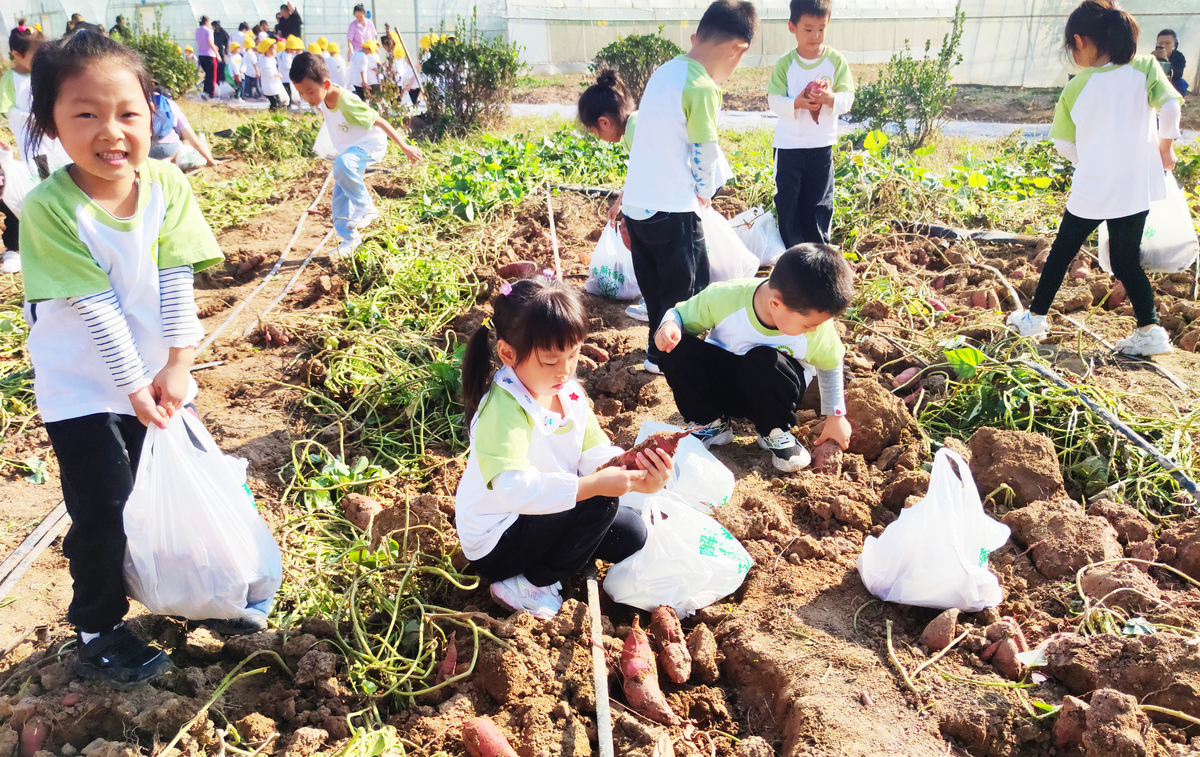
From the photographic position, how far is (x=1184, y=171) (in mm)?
6699

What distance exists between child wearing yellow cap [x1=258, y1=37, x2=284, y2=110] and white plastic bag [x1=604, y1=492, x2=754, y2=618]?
590 inches

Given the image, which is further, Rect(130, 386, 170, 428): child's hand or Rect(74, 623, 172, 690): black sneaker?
Rect(74, 623, 172, 690): black sneaker

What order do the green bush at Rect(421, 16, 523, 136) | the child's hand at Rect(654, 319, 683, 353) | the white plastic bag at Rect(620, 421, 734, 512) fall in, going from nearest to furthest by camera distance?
the white plastic bag at Rect(620, 421, 734, 512)
the child's hand at Rect(654, 319, 683, 353)
the green bush at Rect(421, 16, 523, 136)

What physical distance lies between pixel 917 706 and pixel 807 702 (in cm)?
28

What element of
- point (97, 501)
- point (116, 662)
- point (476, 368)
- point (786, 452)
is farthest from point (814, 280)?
point (116, 662)

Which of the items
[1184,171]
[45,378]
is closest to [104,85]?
[45,378]

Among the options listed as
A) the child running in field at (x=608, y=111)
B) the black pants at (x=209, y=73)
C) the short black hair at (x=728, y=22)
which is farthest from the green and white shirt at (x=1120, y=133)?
the black pants at (x=209, y=73)

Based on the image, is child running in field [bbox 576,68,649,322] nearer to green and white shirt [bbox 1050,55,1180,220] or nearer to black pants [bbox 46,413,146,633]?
green and white shirt [bbox 1050,55,1180,220]

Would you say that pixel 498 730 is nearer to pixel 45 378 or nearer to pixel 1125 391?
pixel 45 378

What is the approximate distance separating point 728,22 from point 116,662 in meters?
3.05

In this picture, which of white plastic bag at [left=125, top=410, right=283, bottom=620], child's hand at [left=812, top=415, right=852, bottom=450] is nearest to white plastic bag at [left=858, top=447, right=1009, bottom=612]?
child's hand at [left=812, top=415, right=852, bottom=450]

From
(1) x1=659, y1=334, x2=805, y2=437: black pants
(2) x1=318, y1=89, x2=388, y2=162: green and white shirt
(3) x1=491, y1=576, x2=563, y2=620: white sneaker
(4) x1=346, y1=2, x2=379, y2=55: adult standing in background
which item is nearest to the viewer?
(3) x1=491, y1=576, x2=563, y2=620: white sneaker

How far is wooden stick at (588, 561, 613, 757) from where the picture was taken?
1931mm

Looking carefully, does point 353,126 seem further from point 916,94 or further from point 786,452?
point 916,94
